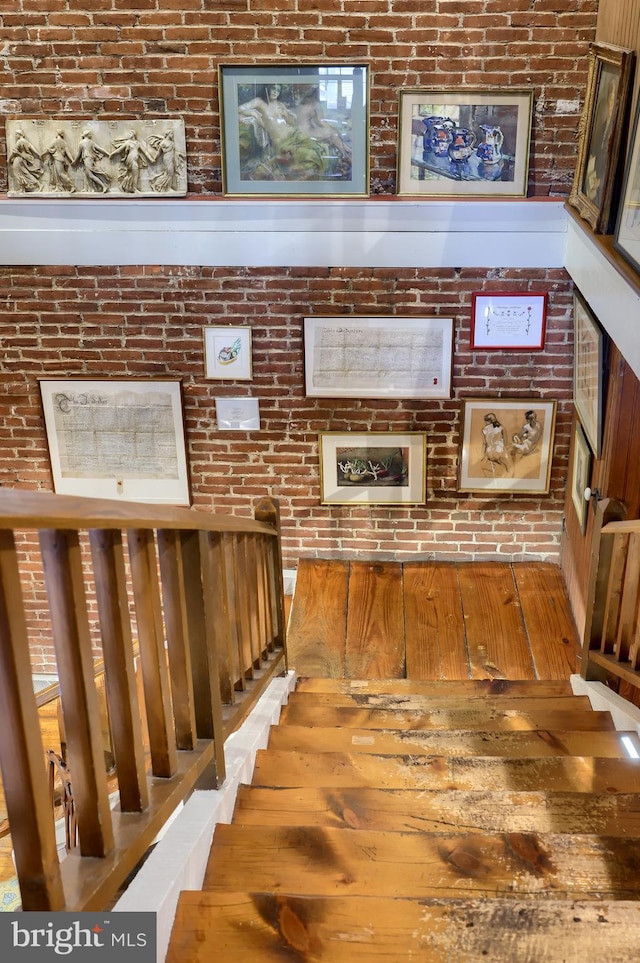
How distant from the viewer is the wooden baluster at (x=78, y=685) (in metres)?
1.33

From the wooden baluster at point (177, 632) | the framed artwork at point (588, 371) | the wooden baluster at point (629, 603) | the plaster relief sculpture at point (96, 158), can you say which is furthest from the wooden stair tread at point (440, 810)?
the plaster relief sculpture at point (96, 158)

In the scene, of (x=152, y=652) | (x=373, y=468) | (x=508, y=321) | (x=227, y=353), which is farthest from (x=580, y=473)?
(x=152, y=652)

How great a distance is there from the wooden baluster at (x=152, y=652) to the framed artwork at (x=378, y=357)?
3127mm

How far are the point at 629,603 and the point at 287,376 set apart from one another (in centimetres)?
242

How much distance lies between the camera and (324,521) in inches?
205

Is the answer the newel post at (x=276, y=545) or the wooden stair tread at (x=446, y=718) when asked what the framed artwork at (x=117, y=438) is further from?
the wooden stair tread at (x=446, y=718)

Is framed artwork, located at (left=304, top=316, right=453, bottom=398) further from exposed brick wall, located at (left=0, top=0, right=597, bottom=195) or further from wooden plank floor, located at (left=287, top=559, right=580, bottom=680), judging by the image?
wooden plank floor, located at (left=287, top=559, right=580, bottom=680)

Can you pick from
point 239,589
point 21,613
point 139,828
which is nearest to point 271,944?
point 139,828

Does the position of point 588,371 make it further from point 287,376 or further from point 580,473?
point 287,376

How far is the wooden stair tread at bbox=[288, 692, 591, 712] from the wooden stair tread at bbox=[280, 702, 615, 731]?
91 millimetres

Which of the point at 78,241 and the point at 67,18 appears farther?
the point at 78,241

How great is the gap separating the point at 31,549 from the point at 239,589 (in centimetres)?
295

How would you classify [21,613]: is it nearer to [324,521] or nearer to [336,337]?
[336,337]

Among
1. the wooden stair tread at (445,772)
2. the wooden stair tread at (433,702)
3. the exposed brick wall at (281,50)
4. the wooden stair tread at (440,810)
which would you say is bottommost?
the wooden stair tread at (433,702)
